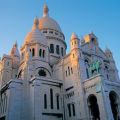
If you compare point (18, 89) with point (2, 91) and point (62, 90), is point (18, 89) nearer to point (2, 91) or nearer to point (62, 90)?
point (2, 91)

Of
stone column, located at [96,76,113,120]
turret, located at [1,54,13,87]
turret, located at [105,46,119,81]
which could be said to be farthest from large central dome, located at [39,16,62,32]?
stone column, located at [96,76,113,120]

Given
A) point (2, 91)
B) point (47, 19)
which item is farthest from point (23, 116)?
point (47, 19)

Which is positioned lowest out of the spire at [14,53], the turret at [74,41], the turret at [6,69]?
the turret at [6,69]

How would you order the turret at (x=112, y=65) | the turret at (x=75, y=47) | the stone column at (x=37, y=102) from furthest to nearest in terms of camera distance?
the turret at (x=112, y=65) → the turret at (x=75, y=47) → the stone column at (x=37, y=102)

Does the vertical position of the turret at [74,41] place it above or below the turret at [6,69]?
above

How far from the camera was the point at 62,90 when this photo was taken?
3581 cm

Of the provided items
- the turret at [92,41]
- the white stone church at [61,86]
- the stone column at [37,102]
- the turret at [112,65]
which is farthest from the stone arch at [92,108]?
the turret at [92,41]

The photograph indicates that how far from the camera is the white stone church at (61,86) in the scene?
95.0 ft

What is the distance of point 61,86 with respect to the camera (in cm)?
3616

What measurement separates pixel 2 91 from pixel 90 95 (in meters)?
→ 21.6

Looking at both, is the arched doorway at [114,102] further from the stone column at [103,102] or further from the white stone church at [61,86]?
the stone column at [103,102]

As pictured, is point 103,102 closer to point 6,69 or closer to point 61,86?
point 61,86

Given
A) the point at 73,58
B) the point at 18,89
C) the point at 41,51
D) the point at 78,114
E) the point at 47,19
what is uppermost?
the point at 47,19

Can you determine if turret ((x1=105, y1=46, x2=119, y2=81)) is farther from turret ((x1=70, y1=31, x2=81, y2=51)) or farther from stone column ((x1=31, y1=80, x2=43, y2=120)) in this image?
stone column ((x1=31, y1=80, x2=43, y2=120))
